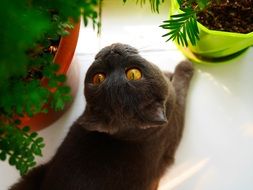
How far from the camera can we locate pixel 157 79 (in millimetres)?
1048

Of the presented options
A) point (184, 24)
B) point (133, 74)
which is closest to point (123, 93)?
point (133, 74)

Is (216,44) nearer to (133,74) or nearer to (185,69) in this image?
(185,69)

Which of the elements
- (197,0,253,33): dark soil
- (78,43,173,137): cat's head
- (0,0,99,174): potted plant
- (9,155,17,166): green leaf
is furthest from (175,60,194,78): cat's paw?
Answer: (9,155,17,166): green leaf

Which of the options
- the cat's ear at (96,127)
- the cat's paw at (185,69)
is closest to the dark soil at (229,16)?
the cat's paw at (185,69)

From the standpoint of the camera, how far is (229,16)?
1.27 m

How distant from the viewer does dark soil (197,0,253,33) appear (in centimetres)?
126

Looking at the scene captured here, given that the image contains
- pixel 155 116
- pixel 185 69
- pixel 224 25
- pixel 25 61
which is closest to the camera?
pixel 25 61

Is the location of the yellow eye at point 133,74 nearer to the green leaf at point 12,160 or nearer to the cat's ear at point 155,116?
the cat's ear at point 155,116

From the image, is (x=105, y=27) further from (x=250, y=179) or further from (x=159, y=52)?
(x=250, y=179)

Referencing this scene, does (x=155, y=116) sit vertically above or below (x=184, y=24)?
below

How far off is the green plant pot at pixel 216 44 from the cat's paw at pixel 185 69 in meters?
0.04

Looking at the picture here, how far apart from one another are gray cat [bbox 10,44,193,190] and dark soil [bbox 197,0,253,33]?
0.31 meters

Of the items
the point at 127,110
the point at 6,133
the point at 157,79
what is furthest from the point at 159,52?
the point at 6,133

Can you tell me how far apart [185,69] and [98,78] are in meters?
0.46
